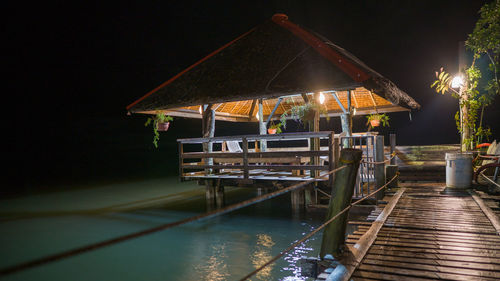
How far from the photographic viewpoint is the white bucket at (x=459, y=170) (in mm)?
7508

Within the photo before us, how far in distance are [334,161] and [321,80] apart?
6.79 ft

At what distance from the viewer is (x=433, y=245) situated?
13.3 feet

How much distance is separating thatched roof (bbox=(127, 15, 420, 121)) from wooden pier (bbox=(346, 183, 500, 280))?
3197 mm

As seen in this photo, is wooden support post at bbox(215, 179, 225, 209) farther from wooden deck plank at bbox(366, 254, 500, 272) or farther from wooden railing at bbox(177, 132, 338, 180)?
wooden deck plank at bbox(366, 254, 500, 272)

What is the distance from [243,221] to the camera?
9.52 m

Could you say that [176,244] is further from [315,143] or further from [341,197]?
[341,197]

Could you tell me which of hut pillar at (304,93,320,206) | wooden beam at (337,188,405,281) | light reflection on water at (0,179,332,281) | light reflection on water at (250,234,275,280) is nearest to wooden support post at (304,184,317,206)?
hut pillar at (304,93,320,206)

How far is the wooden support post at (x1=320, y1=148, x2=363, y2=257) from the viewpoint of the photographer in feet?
11.4

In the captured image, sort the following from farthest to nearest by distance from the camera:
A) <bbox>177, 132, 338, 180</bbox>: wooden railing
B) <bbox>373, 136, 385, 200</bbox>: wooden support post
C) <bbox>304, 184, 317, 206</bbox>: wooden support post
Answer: <bbox>304, 184, 317, 206</bbox>: wooden support post, <bbox>177, 132, 338, 180</bbox>: wooden railing, <bbox>373, 136, 385, 200</bbox>: wooden support post

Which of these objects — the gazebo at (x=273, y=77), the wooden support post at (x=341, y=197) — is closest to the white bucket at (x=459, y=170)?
the gazebo at (x=273, y=77)

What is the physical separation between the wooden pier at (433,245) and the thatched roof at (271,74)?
3.20m

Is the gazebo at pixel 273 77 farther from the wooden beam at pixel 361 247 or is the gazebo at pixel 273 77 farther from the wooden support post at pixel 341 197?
the wooden support post at pixel 341 197

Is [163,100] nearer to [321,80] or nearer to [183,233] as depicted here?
[183,233]

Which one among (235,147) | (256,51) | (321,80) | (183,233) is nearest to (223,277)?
(183,233)
